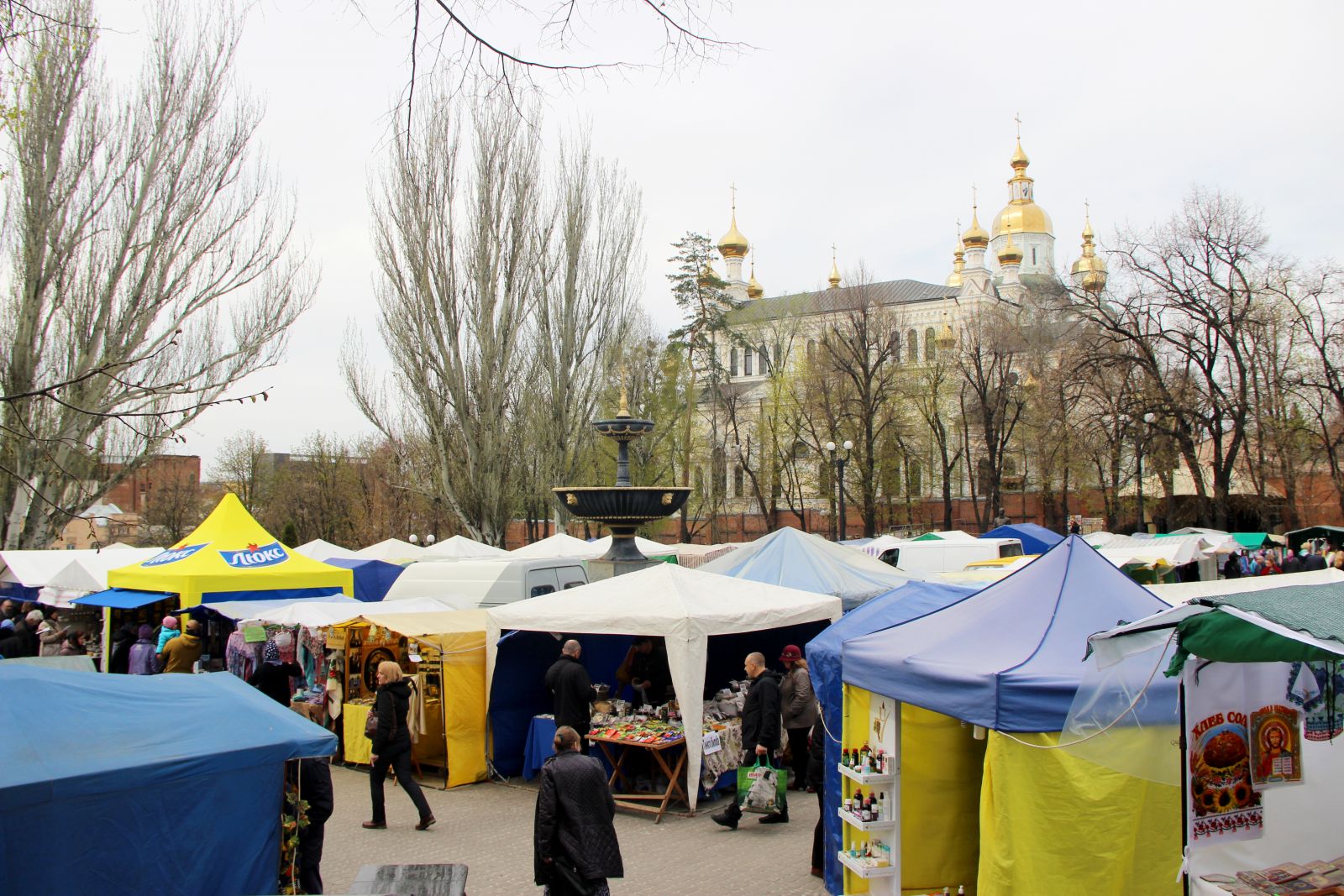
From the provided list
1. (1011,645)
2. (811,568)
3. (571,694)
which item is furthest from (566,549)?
(1011,645)

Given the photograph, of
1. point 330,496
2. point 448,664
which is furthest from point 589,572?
point 330,496

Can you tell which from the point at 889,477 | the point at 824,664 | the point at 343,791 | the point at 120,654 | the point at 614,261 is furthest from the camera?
the point at 889,477

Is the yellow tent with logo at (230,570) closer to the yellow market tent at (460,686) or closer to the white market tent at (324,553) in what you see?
the yellow market tent at (460,686)

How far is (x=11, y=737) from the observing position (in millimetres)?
5199

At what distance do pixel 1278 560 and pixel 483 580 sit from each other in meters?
19.2

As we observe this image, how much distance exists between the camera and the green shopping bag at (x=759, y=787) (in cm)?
948

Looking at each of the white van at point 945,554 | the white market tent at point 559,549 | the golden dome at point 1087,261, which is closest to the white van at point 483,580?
the white market tent at point 559,549

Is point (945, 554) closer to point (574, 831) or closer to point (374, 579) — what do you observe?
point (374, 579)

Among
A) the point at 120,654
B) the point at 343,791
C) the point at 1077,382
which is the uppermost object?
the point at 1077,382

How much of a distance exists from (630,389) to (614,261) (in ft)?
19.1

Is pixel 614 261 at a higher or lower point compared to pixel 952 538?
higher

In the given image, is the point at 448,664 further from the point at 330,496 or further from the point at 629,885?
the point at 330,496

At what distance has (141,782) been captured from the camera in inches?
213

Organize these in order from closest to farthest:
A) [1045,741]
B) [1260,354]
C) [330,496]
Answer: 1. [1045,741]
2. [1260,354]
3. [330,496]
